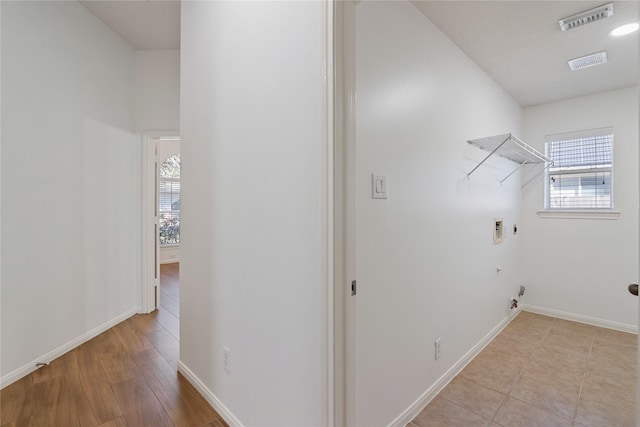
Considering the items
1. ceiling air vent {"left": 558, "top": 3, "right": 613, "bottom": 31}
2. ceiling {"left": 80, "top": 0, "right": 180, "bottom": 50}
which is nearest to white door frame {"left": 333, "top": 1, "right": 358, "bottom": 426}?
ceiling air vent {"left": 558, "top": 3, "right": 613, "bottom": 31}

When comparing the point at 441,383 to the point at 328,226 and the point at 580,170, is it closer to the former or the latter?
the point at 328,226

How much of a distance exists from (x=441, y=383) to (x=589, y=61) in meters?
2.93

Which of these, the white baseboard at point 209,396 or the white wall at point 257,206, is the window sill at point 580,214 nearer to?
the white wall at point 257,206

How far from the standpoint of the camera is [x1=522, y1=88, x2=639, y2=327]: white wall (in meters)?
3.07

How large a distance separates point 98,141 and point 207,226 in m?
1.85

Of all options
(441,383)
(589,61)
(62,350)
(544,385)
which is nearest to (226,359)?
(441,383)

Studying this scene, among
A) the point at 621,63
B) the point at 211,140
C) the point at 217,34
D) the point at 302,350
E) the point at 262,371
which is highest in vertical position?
the point at 621,63

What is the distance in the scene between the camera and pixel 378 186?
5.00 feet

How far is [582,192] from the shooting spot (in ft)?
11.1

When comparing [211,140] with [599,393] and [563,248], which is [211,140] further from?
[563,248]

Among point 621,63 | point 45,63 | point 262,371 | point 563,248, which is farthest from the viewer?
point 563,248

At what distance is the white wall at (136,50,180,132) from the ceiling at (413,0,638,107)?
2.71 m

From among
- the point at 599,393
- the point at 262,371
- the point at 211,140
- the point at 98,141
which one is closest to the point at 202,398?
the point at 262,371

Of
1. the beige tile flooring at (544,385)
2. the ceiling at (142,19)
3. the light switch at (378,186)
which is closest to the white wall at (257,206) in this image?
the light switch at (378,186)
